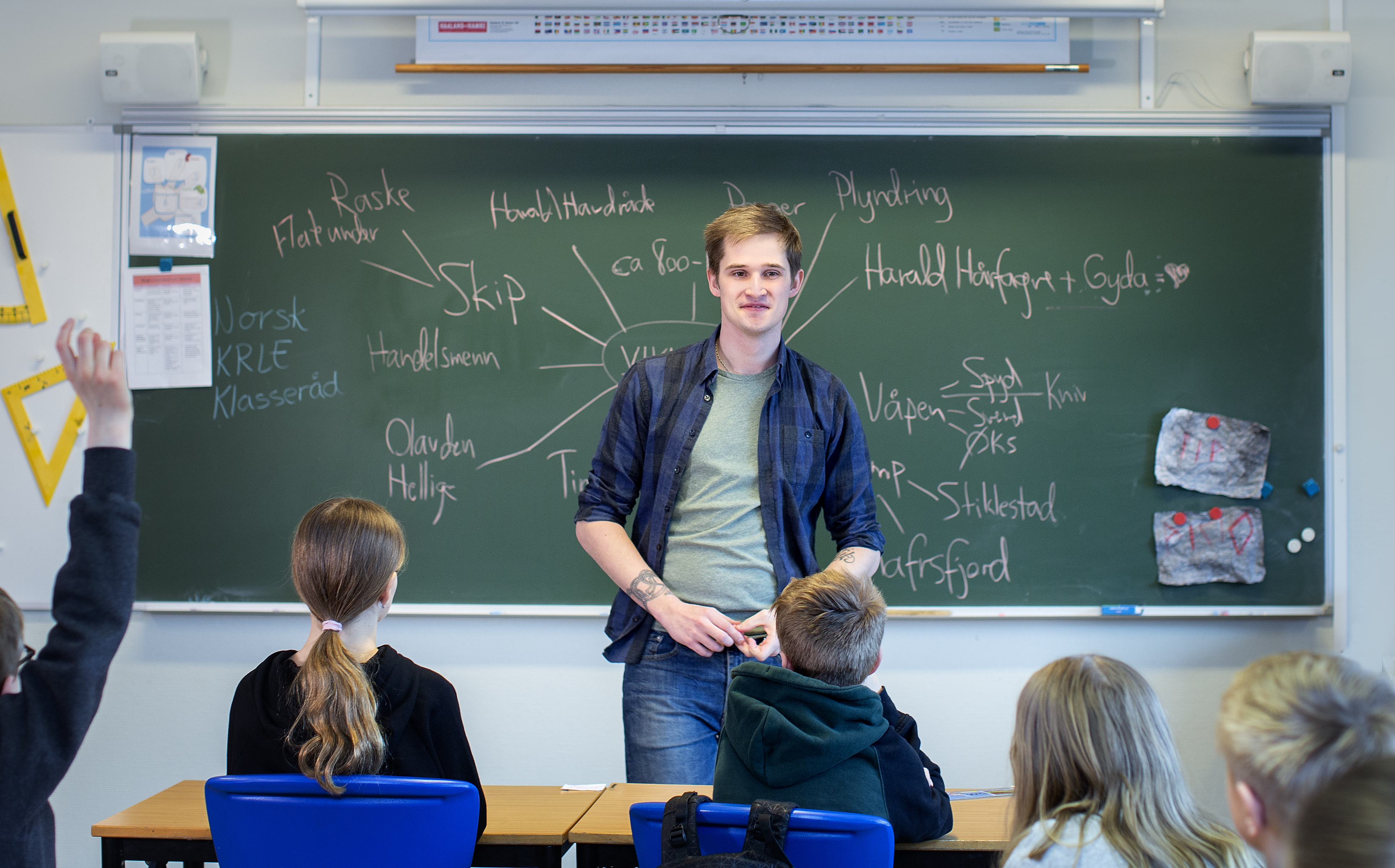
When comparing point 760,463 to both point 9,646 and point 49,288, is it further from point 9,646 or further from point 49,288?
point 49,288

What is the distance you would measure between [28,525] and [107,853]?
169cm

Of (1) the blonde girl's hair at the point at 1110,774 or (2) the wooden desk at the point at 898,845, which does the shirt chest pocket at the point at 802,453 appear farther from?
(1) the blonde girl's hair at the point at 1110,774

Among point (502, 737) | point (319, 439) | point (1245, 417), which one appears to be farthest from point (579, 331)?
point (1245, 417)

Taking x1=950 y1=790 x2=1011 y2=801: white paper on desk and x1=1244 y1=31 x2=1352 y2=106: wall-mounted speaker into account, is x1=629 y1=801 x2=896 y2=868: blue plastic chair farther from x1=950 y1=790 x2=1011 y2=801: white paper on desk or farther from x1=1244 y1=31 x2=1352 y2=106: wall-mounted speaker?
x1=1244 y1=31 x2=1352 y2=106: wall-mounted speaker

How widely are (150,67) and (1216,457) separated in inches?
139

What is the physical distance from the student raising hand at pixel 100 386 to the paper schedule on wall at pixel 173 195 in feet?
6.98

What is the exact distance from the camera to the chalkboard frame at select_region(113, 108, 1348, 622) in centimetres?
304

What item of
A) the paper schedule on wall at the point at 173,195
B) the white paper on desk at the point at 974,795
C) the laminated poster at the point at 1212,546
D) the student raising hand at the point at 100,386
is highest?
the paper schedule on wall at the point at 173,195

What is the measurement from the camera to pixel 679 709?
6.92 ft

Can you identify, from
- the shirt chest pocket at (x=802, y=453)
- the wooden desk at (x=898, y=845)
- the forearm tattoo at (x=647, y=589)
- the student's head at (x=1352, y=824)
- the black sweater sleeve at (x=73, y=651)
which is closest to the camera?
the student's head at (x=1352, y=824)

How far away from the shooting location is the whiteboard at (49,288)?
10.3 ft

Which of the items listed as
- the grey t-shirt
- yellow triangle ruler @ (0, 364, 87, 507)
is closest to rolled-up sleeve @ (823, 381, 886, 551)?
the grey t-shirt

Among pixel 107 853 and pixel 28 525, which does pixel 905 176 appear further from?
pixel 28 525

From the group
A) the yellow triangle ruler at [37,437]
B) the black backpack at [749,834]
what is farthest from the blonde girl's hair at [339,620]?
the yellow triangle ruler at [37,437]
